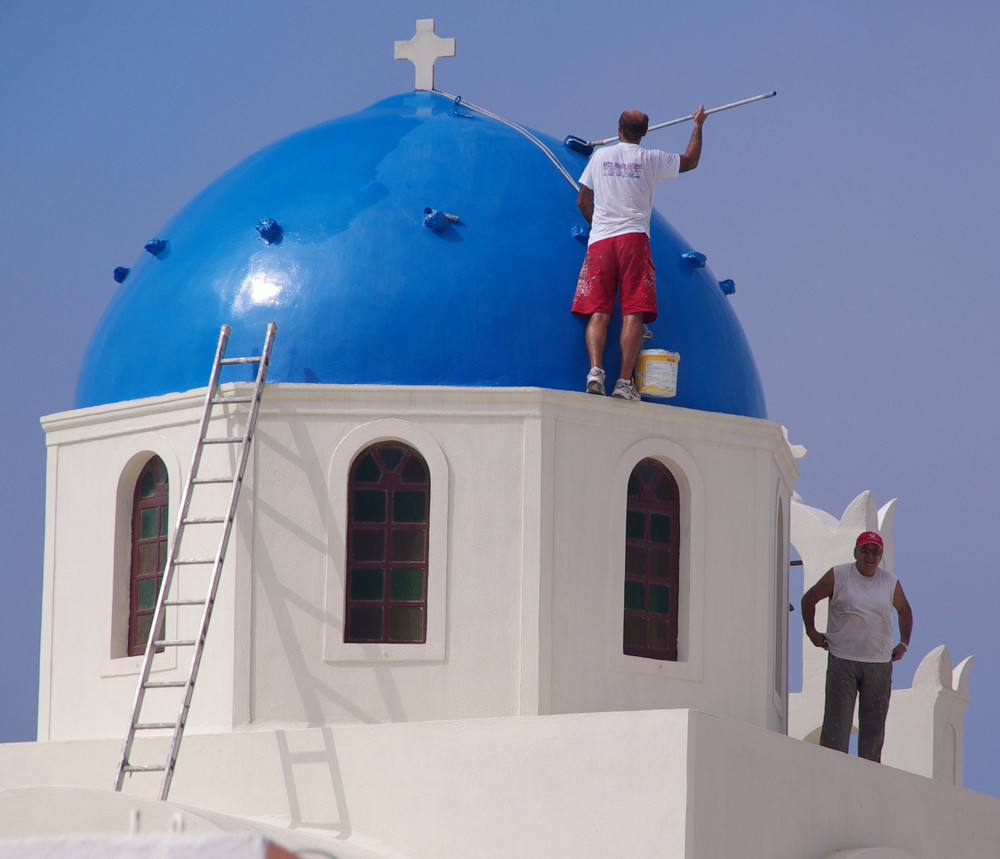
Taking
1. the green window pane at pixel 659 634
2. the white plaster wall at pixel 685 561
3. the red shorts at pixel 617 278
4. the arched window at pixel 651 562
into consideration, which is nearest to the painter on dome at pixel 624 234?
the red shorts at pixel 617 278

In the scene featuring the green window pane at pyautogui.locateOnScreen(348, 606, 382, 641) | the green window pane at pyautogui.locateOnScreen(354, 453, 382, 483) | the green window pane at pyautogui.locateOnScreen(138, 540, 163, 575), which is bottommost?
the green window pane at pyautogui.locateOnScreen(348, 606, 382, 641)

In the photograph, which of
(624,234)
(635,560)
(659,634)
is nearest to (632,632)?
(659,634)

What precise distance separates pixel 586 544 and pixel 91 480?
4.01 m

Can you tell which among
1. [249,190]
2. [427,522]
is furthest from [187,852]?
[249,190]

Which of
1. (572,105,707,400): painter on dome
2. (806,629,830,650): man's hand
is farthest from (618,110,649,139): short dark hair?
(806,629,830,650): man's hand

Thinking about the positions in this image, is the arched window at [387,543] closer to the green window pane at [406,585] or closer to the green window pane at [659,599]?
the green window pane at [406,585]

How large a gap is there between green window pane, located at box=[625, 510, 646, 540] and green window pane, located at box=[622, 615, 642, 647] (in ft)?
2.04

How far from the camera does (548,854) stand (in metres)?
13.5

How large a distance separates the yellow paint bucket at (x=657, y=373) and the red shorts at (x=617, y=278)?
1.21 ft

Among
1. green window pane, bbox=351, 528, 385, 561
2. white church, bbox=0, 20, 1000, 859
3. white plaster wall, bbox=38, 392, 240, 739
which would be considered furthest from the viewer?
white plaster wall, bbox=38, 392, 240, 739

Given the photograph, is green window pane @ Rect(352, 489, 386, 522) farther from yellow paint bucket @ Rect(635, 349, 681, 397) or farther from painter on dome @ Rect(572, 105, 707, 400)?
yellow paint bucket @ Rect(635, 349, 681, 397)

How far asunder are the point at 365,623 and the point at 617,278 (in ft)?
10.8

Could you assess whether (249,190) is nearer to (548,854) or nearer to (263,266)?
(263,266)

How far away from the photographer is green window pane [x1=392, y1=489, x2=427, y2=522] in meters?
15.3
